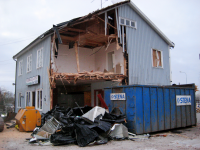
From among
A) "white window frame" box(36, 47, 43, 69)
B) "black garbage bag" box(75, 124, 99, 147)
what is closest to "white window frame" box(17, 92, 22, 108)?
A: "white window frame" box(36, 47, 43, 69)

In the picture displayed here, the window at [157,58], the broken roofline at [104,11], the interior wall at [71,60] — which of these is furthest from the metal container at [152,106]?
the interior wall at [71,60]

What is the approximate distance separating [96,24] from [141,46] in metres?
3.89

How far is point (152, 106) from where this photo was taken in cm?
1021

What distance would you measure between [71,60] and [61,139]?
33.4 feet

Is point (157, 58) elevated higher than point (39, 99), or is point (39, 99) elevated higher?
point (157, 58)

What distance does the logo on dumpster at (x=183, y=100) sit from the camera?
11.6 metres

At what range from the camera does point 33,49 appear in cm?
1758

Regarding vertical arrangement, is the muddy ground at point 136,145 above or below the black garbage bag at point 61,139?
below

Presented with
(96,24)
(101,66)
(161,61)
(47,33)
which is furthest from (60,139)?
(161,61)

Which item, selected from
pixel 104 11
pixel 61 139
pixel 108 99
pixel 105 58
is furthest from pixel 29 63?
pixel 61 139

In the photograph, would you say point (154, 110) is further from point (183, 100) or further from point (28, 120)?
point (28, 120)

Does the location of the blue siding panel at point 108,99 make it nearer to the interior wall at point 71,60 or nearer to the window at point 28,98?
the interior wall at point 71,60

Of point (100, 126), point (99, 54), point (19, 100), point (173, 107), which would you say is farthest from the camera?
point (19, 100)

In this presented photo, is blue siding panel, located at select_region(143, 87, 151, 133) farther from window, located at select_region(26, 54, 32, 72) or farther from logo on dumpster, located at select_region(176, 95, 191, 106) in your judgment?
window, located at select_region(26, 54, 32, 72)
